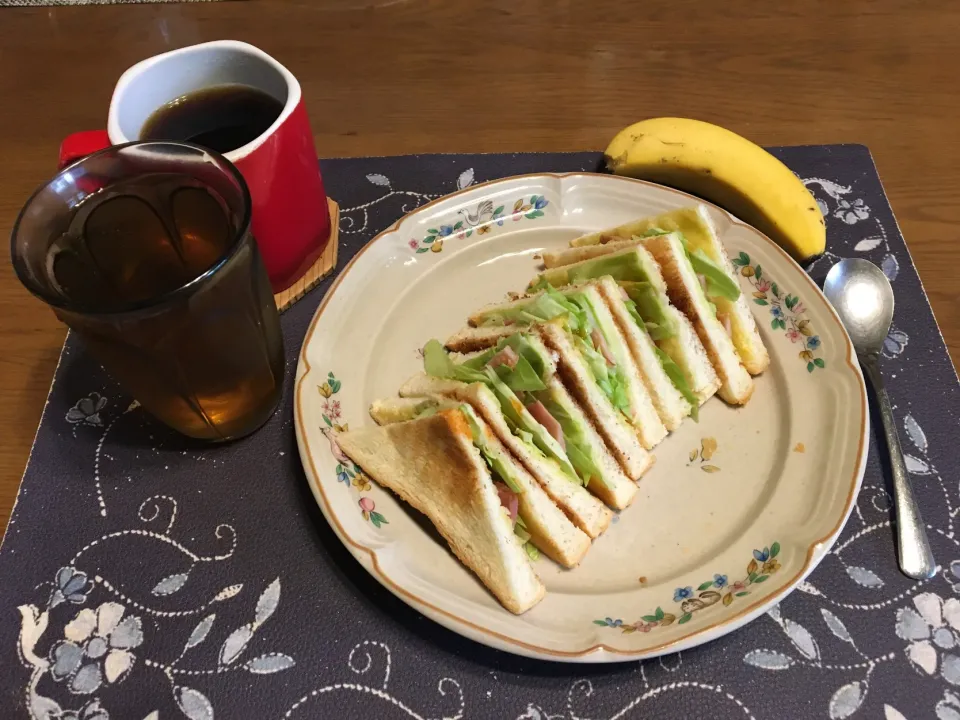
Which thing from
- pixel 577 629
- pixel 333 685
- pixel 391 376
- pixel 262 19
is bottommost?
pixel 333 685

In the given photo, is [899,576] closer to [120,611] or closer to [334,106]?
[120,611]

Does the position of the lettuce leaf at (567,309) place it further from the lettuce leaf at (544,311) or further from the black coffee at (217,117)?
the black coffee at (217,117)

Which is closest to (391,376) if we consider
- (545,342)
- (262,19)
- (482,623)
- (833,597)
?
(545,342)

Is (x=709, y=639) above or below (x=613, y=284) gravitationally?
below

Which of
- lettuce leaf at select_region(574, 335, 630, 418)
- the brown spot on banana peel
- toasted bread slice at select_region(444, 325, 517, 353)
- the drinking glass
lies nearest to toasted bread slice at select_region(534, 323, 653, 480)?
lettuce leaf at select_region(574, 335, 630, 418)

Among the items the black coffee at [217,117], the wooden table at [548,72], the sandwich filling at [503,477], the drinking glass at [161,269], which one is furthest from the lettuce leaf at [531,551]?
the wooden table at [548,72]

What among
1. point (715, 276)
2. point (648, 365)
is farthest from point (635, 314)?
point (715, 276)

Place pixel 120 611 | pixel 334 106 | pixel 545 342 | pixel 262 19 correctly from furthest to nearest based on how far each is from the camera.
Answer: pixel 262 19, pixel 334 106, pixel 545 342, pixel 120 611
